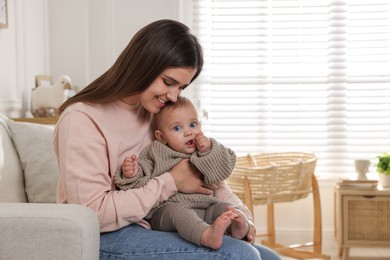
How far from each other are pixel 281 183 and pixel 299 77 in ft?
3.33

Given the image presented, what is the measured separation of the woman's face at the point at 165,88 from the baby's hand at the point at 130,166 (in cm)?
16

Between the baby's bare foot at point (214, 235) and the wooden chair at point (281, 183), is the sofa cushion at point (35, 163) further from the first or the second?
the wooden chair at point (281, 183)

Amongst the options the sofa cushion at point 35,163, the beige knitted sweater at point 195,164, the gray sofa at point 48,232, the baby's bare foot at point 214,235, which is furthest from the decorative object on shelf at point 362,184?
the gray sofa at point 48,232

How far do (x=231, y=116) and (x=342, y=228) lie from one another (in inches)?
43.5

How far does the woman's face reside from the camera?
77.4 inches

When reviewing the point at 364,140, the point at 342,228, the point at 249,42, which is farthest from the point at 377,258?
the point at 249,42

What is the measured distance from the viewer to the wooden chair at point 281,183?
3.89 metres

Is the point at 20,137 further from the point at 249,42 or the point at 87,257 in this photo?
the point at 249,42

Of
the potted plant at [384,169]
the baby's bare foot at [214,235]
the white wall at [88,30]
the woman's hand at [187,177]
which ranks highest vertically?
the white wall at [88,30]

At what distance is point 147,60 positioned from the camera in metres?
1.93

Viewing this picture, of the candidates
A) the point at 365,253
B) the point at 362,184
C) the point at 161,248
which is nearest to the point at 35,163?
the point at 161,248

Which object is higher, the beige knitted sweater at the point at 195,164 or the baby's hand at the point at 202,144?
the baby's hand at the point at 202,144

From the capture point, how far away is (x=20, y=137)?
264 centimetres

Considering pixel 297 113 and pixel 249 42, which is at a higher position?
pixel 249 42
